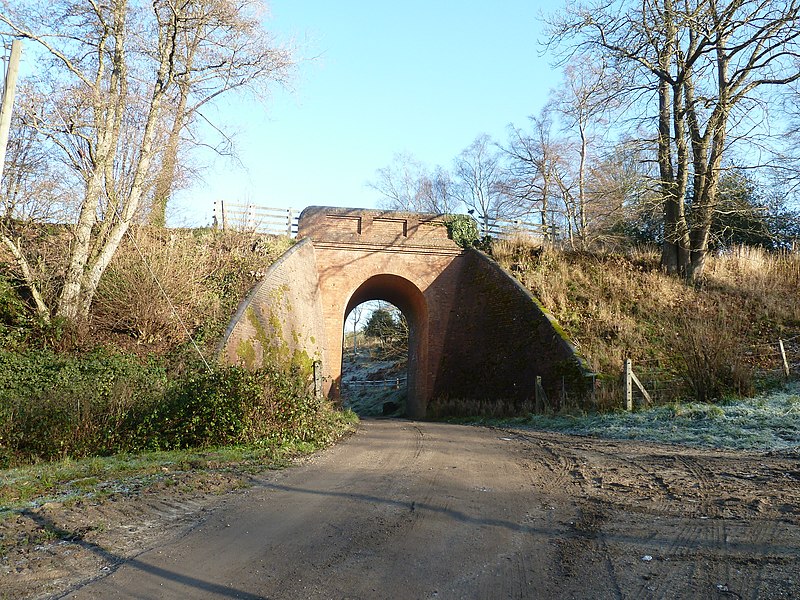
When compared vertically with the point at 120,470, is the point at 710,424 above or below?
above

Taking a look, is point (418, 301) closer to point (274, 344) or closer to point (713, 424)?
point (274, 344)

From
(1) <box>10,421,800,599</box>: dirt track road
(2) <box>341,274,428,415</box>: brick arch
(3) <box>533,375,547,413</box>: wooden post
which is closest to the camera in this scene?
(1) <box>10,421,800,599</box>: dirt track road

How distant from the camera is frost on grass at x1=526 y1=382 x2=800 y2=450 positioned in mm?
8945

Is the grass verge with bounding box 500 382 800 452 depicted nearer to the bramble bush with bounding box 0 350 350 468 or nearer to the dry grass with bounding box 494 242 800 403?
the dry grass with bounding box 494 242 800 403

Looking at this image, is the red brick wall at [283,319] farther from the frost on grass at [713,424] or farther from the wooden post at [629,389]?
the wooden post at [629,389]

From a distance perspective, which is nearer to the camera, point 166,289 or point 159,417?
point 159,417

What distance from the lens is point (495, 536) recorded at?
482 cm

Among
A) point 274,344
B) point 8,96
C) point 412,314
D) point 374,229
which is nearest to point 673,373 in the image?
point 274,344

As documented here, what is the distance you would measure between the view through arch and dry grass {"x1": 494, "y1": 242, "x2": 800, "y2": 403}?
30.2ft

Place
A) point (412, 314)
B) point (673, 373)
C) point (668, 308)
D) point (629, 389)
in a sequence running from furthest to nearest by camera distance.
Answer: point (412, 314) < point (668, 308) < point (673, 373) < point (629, 389)

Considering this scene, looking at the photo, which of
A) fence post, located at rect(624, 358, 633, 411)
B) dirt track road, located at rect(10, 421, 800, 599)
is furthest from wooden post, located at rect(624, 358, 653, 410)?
dirt track road, located at rect(10, 421, 800, 599)

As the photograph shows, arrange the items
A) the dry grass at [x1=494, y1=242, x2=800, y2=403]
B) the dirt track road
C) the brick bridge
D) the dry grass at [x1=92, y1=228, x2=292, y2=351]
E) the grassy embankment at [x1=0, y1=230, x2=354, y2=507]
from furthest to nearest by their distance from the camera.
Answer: the brick bridge
the dry grass at [x1=92, y1=228, x2=292, y2=351]
the dry grass at [x1=494, y1=242, x2=800, y2=403]
the grassy embankment at [x1=0, y1=230, x2=354, y2=507]
the dirt track road

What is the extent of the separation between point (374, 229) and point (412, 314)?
479cm

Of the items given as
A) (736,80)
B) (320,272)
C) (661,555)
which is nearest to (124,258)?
(320,272)
